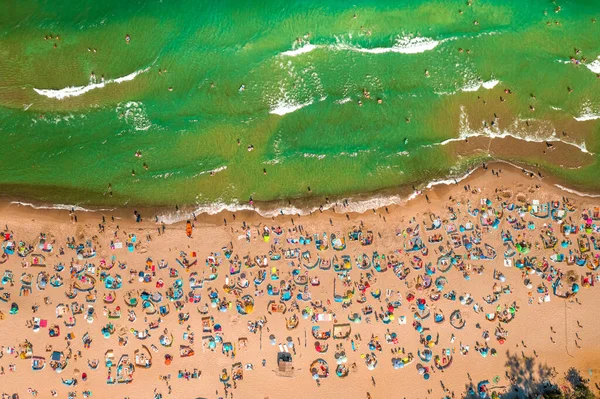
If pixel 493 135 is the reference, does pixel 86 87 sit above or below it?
above

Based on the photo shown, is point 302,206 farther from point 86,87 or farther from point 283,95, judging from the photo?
point 86,87

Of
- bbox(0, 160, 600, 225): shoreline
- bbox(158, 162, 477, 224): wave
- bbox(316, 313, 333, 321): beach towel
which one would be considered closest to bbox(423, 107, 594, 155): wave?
bbox(0, 160, 600, 225): shoreline

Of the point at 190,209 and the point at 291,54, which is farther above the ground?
the point at 291,54

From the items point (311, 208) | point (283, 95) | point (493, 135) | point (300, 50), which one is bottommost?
point (311, 208)

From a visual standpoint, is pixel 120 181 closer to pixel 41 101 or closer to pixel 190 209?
pixel 190 209

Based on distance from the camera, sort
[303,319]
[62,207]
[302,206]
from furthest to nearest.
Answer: [302,206]
[62,207]
[303,319]

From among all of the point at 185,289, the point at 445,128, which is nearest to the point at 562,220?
the point at 445,128

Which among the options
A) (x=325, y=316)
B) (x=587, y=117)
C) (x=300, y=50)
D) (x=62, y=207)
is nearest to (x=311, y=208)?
(x=325, y=316)
